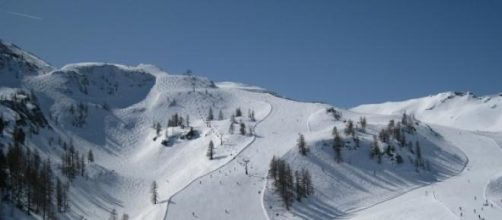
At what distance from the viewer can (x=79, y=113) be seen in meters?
184

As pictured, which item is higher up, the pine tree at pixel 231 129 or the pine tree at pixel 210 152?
the pine tree at pixel 231 129

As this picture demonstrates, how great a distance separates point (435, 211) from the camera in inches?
2677

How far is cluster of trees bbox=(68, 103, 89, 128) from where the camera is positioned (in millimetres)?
176625

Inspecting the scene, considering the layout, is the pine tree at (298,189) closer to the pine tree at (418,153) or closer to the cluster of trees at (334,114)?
the pine tree at (418,153)

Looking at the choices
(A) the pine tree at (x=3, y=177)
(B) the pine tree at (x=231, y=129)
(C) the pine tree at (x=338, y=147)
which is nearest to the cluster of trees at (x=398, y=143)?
(C) the pine tree at (x=338, y=147)

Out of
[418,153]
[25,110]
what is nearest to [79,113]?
[25,110]

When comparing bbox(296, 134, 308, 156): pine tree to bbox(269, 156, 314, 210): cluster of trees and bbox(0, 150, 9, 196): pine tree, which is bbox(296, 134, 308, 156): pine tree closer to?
bbox(269, 156, 314, 210): cluster of trees

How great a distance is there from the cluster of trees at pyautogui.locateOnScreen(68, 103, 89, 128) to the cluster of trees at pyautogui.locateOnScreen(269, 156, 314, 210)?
95.8 metres

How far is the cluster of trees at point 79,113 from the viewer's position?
177 m

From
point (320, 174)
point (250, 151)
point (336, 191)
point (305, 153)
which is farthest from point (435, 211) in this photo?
point (250, 151)

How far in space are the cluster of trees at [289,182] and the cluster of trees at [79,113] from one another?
95837 mm

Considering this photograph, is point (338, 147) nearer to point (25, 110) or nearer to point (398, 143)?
point (398, 143)

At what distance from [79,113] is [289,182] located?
4451 inches

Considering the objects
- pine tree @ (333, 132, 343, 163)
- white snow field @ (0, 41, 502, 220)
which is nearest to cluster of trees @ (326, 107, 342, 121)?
white snow field @ (0, 41, 502, 220)
